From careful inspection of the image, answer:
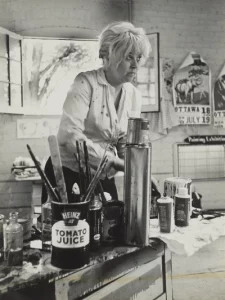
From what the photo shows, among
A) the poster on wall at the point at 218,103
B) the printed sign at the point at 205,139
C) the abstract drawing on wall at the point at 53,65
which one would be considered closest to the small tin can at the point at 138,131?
the abstract drawing on wall at the point at 53,65

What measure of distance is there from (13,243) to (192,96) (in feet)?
12.1

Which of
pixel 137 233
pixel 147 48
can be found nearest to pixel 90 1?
pixel 147 48

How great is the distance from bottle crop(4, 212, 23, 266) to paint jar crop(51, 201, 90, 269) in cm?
13

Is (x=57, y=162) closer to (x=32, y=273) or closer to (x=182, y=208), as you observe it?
(x=32, y=273)

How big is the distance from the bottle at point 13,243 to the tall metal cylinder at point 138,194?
0.40 m

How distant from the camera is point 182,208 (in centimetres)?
163

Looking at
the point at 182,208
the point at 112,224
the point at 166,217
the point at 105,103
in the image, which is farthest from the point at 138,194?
the point at 105,103

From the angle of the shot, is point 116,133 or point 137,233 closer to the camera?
point 137,233

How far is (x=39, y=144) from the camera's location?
3.71m

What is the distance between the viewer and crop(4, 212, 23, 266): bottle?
1.12 metres

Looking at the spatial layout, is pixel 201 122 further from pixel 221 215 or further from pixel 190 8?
pixel 221 215

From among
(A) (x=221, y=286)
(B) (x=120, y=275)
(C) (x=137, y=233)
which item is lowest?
(A) (x=221, y=286)

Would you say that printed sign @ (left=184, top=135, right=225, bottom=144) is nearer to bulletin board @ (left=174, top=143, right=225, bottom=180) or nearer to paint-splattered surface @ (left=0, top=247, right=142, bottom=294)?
bulletin board @ (left=174, top=143, right=225, bottom=180)

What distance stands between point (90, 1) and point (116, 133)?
1.65 metres
